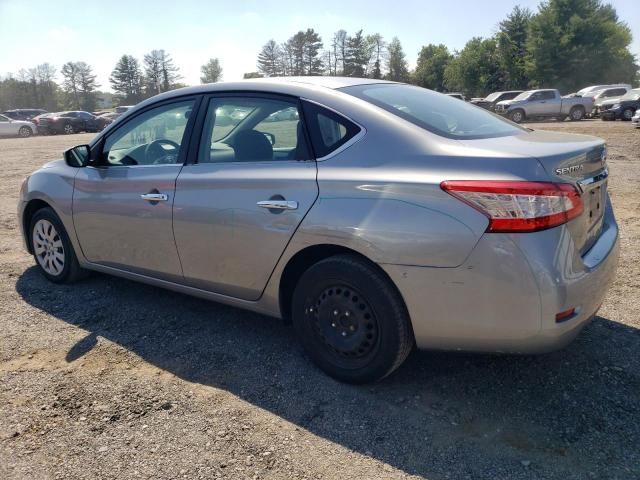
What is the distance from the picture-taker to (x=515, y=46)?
59.5 m

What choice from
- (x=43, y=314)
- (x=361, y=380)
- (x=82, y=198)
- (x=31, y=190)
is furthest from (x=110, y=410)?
(x=31, y=190)

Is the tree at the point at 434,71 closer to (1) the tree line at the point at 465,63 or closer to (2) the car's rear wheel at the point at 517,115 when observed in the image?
(1) the tree line at the point at 465,63

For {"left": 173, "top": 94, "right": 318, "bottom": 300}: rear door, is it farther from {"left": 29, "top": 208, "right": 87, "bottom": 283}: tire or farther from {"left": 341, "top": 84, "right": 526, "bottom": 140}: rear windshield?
{"left": 29, "top": 208, "right": 87, "bottom": 283}: tire

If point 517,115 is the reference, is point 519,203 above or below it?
below

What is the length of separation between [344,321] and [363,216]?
63cm

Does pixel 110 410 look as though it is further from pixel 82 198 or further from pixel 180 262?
pixel 82 198

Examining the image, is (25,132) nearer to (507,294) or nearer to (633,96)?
(633,96)

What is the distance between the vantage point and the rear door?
119 inches

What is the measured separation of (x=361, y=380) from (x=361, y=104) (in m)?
1.55

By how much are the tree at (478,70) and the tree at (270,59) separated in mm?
37172

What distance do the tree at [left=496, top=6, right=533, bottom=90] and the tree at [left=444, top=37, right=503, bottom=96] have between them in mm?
2570

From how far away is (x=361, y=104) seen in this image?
9.92 feet

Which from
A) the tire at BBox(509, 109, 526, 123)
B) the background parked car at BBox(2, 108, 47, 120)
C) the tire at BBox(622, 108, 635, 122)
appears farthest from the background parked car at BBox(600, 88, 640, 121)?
the background parked car at BBox(2, 108, 47, 120)

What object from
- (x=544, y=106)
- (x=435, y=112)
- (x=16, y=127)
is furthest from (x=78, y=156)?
(x=16, y=127)
